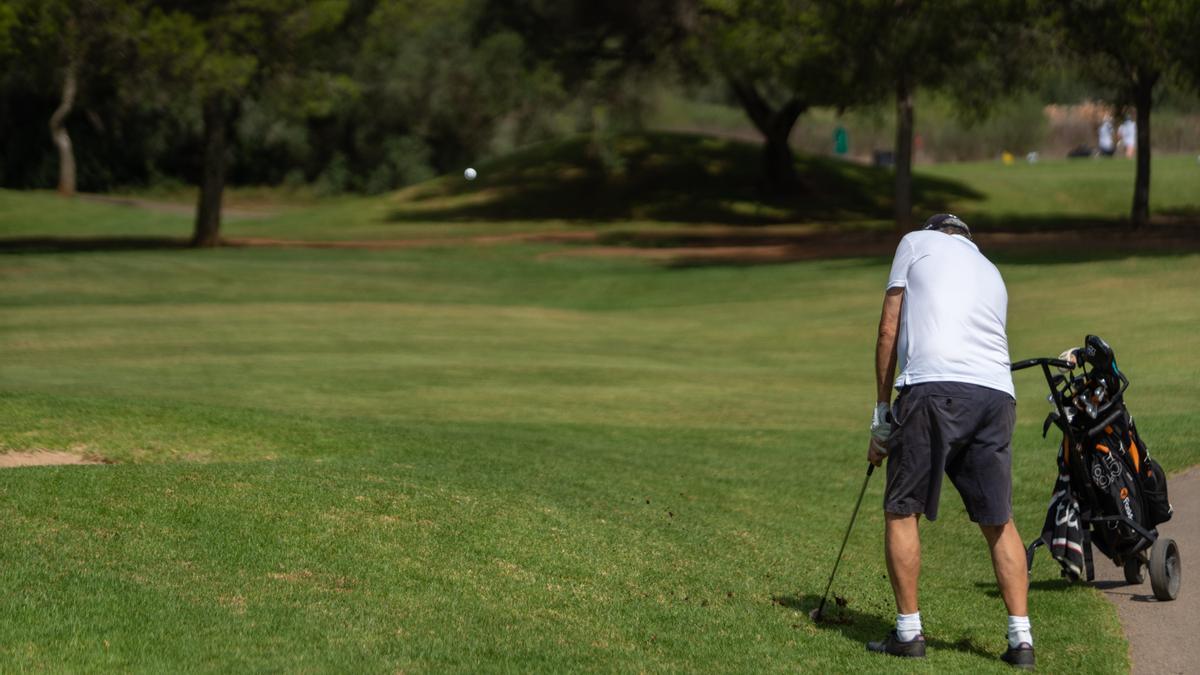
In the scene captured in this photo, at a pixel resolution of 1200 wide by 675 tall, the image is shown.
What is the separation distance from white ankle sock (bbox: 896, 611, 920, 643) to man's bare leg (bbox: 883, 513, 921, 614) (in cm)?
5

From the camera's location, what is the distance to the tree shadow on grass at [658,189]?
174 feet

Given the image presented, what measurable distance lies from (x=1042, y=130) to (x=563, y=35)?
36200mm

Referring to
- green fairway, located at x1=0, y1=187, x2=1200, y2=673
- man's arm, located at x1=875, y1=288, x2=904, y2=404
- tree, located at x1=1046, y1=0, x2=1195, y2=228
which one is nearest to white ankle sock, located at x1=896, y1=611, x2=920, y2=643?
green fairway, located at x1=0, y1=187, x2=1200, y2=673

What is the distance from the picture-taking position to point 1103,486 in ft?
27.6

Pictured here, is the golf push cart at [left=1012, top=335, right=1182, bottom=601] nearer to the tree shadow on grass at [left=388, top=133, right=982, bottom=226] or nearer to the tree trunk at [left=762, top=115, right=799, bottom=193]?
the tree shadow on grass at [left=388, top=133, right=982, bottom=226]

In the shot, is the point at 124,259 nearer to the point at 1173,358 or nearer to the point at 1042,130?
the point at 1173,358

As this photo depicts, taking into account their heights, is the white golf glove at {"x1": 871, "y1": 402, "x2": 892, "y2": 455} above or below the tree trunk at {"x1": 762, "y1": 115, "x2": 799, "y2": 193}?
below

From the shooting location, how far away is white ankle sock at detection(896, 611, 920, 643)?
695 cm

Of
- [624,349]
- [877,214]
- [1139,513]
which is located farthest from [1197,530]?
[877,214]

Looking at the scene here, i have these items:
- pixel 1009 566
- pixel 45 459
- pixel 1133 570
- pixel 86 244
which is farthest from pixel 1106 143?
pixel 1009 566

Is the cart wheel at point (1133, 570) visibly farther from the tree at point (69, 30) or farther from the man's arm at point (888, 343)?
the tree at point (69, 30)

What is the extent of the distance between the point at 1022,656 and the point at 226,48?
33062mm

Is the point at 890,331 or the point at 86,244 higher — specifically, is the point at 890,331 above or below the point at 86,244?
above

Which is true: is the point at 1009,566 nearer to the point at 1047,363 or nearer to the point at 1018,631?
the point at 1018,631
